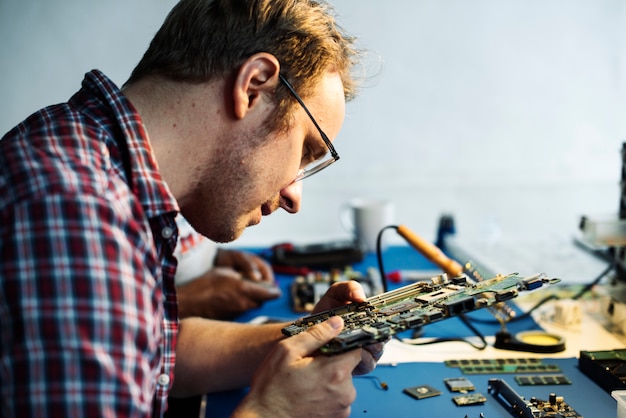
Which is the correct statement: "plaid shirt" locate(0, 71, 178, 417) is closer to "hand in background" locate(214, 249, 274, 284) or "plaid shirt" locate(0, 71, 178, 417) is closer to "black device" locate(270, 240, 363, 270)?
"hand in background" locate(214, 249, 274, 284)

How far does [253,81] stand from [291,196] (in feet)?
0.99

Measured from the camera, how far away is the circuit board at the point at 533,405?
107 centimetres

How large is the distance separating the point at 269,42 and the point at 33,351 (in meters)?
0.62

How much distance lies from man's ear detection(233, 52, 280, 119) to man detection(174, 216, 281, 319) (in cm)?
71

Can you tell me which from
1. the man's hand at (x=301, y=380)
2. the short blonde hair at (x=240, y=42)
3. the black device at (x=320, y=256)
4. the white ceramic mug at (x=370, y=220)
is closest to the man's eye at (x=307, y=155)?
the short blonde hair at (x=240, y=42)

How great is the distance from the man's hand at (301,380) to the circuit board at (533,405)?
359 mm

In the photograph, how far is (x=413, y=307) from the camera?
3.29 ft

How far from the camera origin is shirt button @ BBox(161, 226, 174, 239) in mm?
969

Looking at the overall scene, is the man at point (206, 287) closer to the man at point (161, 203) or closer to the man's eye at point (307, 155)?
the man at point (161, 203)

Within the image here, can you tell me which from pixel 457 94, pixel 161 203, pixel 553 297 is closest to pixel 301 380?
pixel 161 203

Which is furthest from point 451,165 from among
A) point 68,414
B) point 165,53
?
point 68,414

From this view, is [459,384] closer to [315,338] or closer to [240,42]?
[315,338]

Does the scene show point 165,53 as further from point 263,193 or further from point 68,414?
point 68,414

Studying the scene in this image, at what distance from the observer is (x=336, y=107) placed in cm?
120
